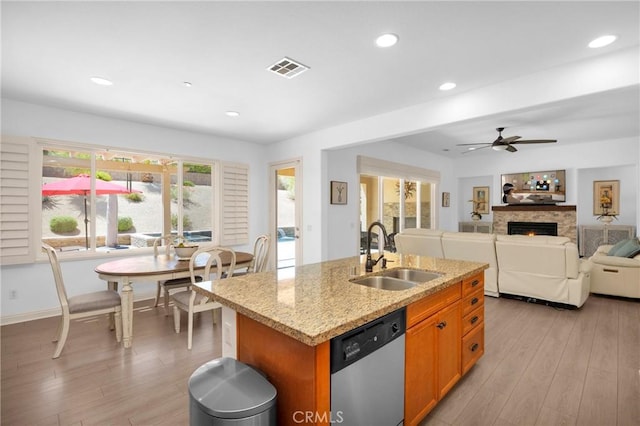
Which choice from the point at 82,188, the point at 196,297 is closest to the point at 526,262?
the point at 196,297

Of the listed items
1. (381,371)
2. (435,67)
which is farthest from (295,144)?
(381,371)

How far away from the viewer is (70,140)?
4.00 m

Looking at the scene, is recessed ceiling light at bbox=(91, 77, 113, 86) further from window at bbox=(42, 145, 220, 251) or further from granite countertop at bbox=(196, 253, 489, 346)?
granite countertop at bbox=(196, 253, 489, 346)

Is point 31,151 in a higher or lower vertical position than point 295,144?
lower

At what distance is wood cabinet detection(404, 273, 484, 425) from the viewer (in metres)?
1.72

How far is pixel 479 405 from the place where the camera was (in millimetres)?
2098

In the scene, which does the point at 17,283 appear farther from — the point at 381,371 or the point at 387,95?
the point at 387,95

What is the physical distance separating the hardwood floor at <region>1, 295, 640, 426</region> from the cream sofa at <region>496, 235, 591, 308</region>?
364 millimetres

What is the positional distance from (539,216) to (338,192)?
5.33 m

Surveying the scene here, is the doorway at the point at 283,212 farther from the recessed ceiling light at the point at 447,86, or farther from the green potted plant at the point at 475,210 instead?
the green potted plant at the point at 475,210

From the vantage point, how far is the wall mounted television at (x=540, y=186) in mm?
7066

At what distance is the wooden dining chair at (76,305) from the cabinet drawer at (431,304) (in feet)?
9.19

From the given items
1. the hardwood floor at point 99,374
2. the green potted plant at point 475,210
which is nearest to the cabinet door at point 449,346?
the hardwood floor at point 99,374

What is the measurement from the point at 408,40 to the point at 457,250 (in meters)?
3.18
